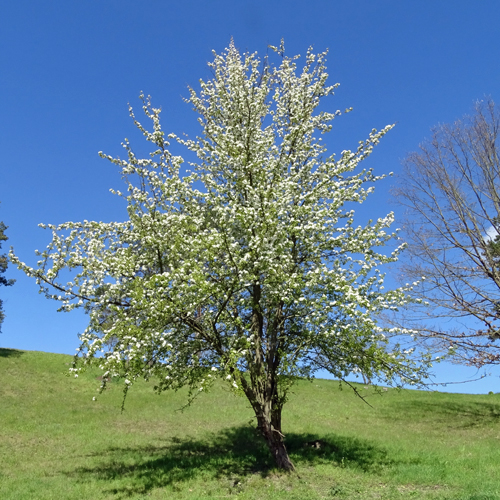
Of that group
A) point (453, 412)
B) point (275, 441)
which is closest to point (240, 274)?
point (275, 441)

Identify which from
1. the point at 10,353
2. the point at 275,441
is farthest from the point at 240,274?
the point at 10,353

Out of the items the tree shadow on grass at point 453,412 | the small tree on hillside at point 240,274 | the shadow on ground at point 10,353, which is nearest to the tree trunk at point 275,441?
the small tree on hillside at point 240,274

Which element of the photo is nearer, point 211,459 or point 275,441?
point 275,441

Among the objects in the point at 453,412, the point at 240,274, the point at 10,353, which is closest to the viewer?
the point at 240,274

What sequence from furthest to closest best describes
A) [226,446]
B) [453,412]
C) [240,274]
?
[453,412], [226,446], [240,274]

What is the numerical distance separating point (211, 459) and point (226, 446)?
10.5 ft

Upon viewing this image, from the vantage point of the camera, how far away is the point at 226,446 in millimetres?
21250

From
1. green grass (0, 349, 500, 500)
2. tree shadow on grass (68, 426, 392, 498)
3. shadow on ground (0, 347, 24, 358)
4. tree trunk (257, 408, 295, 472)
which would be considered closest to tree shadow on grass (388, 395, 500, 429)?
green grass (0, 349, 500, 500)

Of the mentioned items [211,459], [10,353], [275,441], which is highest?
Result: [10,353]

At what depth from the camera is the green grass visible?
14.7 metres

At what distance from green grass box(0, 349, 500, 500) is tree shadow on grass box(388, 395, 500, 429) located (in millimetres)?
121

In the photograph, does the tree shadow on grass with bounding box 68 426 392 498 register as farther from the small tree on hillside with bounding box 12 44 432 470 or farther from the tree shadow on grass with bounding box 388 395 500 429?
the tree shadow on grass with bounding box 388 395 500 429

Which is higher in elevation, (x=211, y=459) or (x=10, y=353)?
(x=10, y=353)

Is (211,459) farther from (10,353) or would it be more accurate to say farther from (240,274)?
(10,353)
